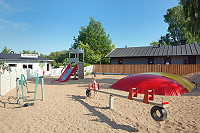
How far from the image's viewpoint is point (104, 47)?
39500mm

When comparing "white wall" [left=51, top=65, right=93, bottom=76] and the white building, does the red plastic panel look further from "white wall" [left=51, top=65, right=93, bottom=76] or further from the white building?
the white building

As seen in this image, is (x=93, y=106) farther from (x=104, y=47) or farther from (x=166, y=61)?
(x=104, y=47)

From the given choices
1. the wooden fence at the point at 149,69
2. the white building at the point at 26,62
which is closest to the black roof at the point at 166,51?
the wooden fence at the point at 149,69

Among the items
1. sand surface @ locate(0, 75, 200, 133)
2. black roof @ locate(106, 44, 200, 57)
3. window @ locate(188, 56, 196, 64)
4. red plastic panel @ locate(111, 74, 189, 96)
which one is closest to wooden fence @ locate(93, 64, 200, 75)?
black roof @ locate(106, 44, 200, 57)

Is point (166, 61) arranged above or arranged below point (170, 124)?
above

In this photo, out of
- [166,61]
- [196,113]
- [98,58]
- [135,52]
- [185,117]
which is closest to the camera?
[185,117]

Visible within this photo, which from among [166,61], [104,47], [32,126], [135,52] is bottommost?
[32,126]

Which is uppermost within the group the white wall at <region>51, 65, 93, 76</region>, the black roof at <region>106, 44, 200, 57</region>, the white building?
the black roof at <region>106, 44, 200, 57</region>

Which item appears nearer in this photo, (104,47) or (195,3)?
(195,3)

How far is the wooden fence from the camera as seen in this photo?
20305mm

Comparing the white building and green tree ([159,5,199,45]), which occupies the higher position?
green tree ([159,5,199,45])

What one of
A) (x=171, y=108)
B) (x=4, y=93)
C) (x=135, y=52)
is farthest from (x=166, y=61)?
(x=4, y=93)

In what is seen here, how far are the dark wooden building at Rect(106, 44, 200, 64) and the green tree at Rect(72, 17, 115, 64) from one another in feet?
26.8

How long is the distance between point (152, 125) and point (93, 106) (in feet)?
10.3
